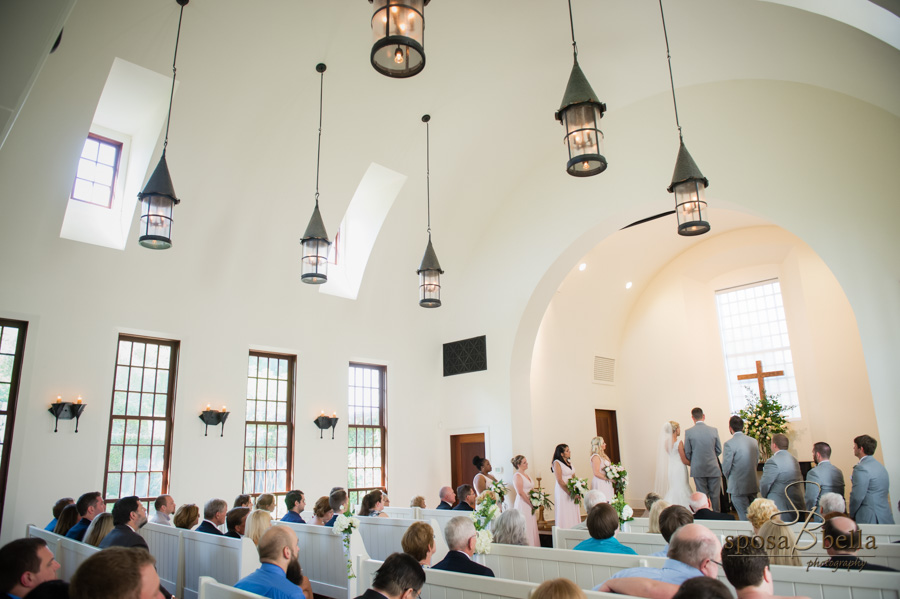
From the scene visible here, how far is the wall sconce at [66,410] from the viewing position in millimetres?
6723

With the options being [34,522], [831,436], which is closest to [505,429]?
[831,436]

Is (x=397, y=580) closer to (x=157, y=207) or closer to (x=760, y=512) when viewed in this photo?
(x=760, y=512)

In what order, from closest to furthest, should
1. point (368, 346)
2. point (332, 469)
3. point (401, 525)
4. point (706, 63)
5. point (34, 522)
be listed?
point (401, 525) → point (34, 522) → point (706, 63) → point (332, 469) → point (368, 346)

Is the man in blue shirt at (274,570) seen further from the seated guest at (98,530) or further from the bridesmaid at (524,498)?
the bridesmaid at (524,498)

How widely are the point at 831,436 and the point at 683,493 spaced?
3701 mm

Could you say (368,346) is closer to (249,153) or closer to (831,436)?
(249,153)

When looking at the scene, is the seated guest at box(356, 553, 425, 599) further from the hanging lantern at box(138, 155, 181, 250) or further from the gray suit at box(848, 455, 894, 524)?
the gray suit at box(848, 455, 894, 524)

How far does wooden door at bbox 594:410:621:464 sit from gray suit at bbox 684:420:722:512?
413 centimetres

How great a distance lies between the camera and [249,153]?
7.90 metres

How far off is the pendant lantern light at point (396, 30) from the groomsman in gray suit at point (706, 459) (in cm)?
629

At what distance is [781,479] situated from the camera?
21.3 feet

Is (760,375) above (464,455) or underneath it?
above

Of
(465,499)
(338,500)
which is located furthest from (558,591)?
(465,499)

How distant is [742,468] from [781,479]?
765mm
